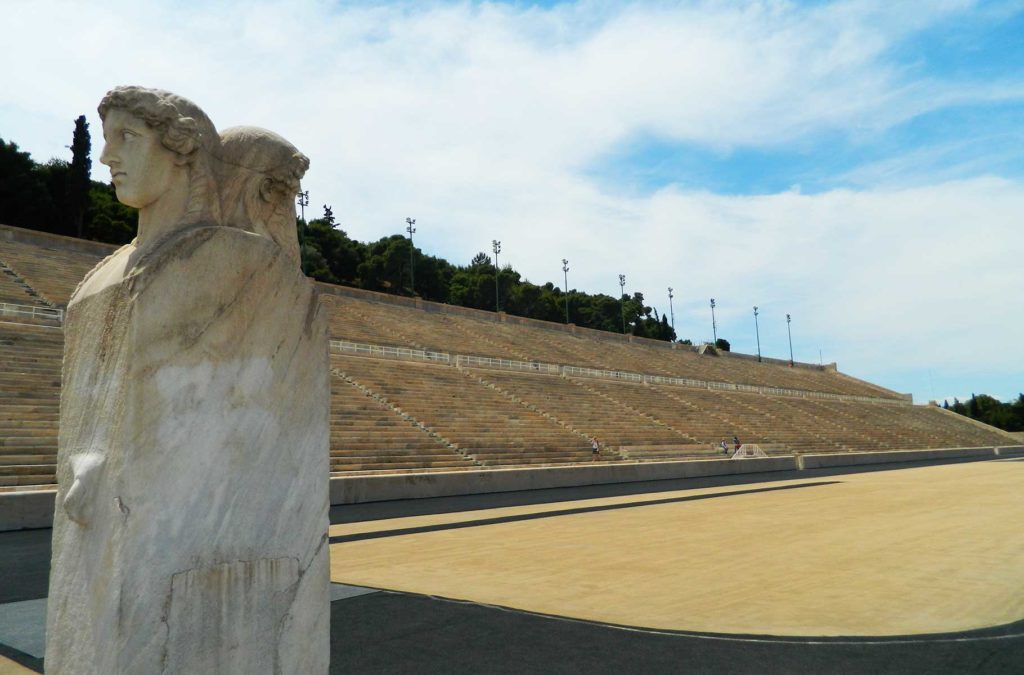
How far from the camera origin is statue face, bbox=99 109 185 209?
2.58 metres

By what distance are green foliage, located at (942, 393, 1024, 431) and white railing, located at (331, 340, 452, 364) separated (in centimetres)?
7520

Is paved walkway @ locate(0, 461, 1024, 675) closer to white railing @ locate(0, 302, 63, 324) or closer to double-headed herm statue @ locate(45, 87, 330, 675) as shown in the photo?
double-headed herm statue @ locate(45, 87, 330, 675)

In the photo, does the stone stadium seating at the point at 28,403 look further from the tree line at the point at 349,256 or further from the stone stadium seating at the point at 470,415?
the tree line at the point at 349,256

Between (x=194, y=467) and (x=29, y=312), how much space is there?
75.5ft

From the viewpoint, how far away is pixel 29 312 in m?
21.0

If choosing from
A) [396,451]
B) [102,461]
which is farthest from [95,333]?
[396,451]

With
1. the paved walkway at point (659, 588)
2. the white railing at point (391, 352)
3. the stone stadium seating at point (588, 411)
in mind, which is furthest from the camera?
the white railing at point (391, 352)

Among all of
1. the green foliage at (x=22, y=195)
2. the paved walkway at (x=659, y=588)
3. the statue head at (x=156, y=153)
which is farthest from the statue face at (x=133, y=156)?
the green foliage at (x=22, y=195)

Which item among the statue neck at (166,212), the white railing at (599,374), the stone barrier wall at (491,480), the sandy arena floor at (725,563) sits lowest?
the sandy arena floor at (725,563)

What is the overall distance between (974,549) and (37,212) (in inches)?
1925

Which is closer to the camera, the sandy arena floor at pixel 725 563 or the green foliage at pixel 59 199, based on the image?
the sandy arena floor at pixel 725 563

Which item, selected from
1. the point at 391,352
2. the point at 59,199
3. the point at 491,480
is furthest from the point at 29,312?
the point at 59,199

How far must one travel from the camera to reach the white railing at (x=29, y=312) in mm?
20281

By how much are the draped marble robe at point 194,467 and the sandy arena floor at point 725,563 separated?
349 cm
